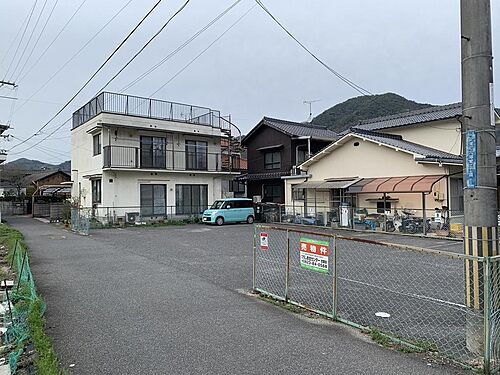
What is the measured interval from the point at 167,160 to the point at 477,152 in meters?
22.6

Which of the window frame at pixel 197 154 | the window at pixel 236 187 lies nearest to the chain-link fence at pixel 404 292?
the window frame at pixel 197 154

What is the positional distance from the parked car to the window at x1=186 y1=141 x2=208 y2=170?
12.7ft

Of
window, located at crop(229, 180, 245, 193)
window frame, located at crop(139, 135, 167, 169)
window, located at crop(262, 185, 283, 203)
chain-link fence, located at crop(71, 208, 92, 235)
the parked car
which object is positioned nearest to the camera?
chain-link fence, located at crop(71, 208, 92, 235)

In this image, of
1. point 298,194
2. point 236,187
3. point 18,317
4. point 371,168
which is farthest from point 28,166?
point 18,317

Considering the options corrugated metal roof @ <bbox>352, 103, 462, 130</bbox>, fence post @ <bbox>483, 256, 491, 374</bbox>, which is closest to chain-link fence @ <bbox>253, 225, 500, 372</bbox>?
fence post @ <bbox>483, 256, 491, 374</bbox>

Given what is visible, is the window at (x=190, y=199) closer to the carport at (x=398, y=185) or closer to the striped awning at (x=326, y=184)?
the striped awning at (x=326, y=184)

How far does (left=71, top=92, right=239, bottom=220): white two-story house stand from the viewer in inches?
908

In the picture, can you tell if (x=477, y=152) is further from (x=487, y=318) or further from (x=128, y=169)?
(x=128, y=169)

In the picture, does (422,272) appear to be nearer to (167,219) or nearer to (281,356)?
(281,356)

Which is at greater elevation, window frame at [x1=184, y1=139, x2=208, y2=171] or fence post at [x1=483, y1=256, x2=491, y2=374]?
window frame at [x1=184, y1=139, x2=208, y2=171]

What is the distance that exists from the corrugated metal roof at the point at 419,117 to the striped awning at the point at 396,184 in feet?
18.3

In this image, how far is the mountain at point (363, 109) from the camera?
1531 inches

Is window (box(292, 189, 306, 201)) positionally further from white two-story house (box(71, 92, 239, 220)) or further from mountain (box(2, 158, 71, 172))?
mountain (box(2, 158, 71, 172))

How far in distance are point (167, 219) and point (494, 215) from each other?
2215 cm
